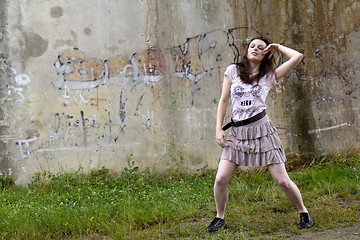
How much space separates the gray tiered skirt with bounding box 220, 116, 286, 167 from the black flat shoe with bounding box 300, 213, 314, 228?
630 mm

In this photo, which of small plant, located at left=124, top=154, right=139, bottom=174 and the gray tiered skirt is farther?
small plant, located at left=124, top=154, right=139, bottom=174

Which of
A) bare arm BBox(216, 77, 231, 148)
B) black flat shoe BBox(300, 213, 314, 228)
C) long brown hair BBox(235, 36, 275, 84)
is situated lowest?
black flat shoe BBox(300, 213, 314, 228)

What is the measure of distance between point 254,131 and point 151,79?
278 centimetres

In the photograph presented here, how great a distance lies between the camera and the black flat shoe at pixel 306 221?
371 centimetres

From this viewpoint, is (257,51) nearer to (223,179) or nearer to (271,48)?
(271,48)

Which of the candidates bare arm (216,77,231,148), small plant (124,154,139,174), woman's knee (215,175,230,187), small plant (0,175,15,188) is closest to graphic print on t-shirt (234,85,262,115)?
bare arm (216,77,231,148)

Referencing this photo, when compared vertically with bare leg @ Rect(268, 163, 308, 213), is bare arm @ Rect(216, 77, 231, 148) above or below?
above

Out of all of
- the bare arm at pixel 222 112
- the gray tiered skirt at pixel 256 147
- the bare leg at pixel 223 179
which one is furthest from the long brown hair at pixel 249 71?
the bare leg at pixel 223 179

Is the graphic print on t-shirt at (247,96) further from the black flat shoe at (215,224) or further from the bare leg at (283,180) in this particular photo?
the black flat shoe at (215,224)

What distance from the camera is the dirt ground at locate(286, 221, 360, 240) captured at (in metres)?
3.46

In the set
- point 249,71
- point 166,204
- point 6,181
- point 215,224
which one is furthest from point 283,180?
point 6,181

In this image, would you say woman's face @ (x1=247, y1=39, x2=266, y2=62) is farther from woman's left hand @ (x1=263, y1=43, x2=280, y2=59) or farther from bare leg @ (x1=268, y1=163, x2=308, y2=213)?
bare leg @ (x1=268, y1=163, x2=308, y2=213)

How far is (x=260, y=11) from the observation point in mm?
6312

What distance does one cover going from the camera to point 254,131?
367cm
